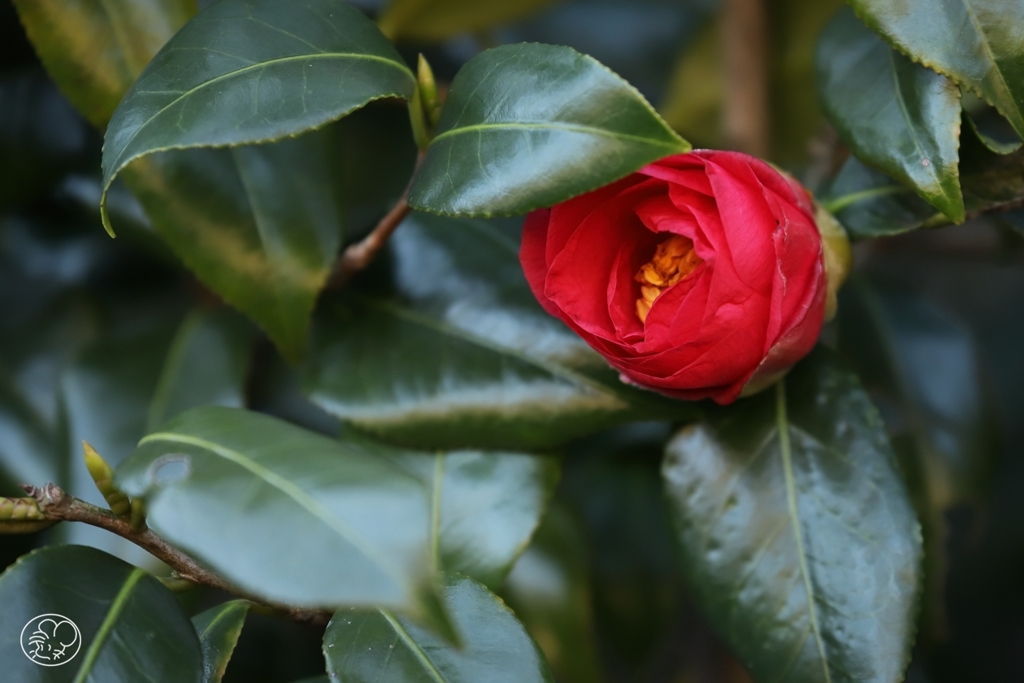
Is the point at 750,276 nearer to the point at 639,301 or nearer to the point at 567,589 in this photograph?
the point at 639,301

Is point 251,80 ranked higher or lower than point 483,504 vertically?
higher

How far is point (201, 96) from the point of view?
0.42 meters

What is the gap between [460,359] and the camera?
0.57m

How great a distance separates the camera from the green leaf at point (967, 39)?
428 mm

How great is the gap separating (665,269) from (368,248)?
21 centimetres

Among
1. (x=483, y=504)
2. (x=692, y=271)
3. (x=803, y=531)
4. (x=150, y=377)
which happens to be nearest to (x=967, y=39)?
(x=692, y=271)

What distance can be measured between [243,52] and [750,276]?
284 mm

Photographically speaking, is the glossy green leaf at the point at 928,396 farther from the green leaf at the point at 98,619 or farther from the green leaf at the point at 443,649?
the green leaf at the point at 98,619

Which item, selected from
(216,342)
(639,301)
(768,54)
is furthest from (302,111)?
(768,54)

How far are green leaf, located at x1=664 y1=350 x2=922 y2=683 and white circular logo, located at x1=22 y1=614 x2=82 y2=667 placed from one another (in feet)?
1.11

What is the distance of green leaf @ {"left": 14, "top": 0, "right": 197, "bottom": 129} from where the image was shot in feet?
1.82

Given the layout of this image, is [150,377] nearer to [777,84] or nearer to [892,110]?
[892,110]

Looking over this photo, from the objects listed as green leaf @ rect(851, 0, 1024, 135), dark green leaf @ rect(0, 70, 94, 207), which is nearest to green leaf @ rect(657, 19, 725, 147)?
green leaf @ rect(851, 0, 1024, 135)

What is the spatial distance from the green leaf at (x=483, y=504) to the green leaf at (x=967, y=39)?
32cm
